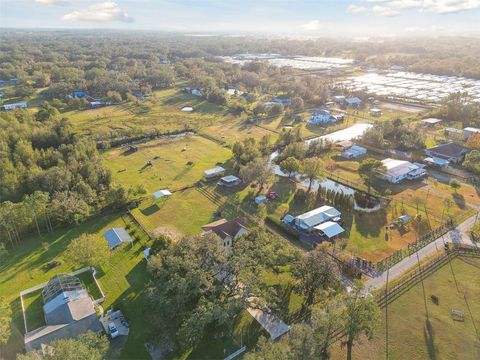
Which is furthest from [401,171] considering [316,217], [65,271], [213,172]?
[65,271]

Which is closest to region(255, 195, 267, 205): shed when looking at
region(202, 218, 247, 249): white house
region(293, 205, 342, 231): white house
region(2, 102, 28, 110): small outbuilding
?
region(293, 205, 342, 231): white house

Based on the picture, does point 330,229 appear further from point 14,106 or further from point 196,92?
point 14,106

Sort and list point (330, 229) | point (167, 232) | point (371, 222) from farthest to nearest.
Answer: point (371, 222), point (167, 232), point (330, 229)

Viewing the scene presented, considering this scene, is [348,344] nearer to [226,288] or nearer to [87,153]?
[226,288]

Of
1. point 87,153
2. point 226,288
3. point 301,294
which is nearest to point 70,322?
point 226,288

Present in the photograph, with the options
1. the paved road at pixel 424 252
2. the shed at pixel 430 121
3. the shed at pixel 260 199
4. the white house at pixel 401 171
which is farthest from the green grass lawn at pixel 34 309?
the shed at pixel 430 121

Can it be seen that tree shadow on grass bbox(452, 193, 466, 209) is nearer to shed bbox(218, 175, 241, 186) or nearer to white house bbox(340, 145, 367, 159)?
white house bbox(340, 145, 367, 159)

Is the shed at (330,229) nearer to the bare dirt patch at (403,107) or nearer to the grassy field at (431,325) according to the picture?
the grassy field at (431,325)
